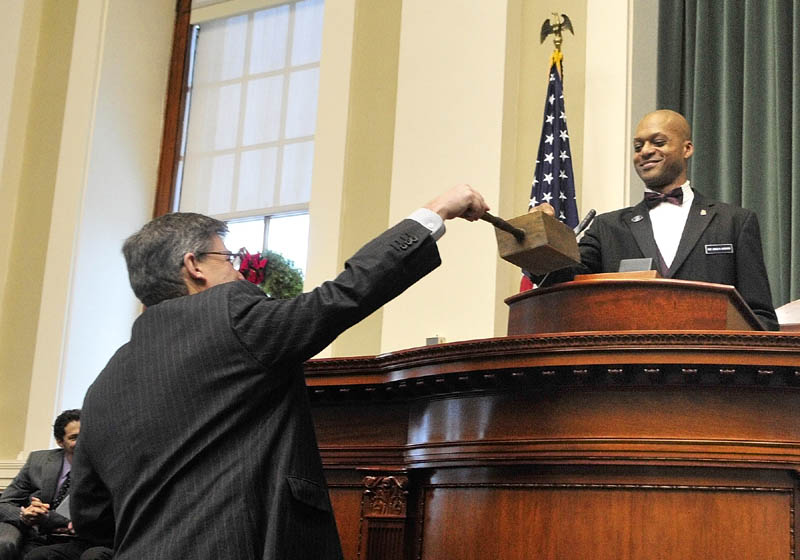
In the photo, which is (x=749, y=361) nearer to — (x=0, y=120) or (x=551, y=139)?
(x=551, y=139)

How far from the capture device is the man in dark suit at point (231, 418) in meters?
2.19

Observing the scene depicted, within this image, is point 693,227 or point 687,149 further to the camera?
point 687,149

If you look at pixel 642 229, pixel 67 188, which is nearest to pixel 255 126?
pixel 67 188

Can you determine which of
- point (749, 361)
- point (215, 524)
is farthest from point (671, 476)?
point (215, 524)

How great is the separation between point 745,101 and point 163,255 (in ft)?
14.8

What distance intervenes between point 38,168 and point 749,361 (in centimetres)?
648

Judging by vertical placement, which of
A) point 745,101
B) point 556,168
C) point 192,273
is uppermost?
point 745,101

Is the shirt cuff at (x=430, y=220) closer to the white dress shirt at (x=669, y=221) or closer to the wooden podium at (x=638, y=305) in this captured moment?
the wooden podium at (x=638, y=305)

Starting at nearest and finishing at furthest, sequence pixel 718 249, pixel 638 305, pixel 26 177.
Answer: pixel 638 305 < pixel 718 249 < pixel 26 177

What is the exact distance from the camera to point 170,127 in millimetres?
8336

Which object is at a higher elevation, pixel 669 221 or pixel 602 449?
pixel 669 221

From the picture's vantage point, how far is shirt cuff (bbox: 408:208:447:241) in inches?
94.0

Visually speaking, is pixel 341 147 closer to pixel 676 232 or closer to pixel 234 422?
pixel 676 232

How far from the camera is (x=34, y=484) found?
5.80m
